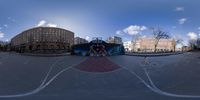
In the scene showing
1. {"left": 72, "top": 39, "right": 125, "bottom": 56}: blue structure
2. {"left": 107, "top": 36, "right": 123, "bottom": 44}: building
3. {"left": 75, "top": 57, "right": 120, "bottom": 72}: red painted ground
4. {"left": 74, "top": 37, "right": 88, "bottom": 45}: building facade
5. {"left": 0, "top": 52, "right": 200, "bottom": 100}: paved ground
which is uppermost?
{"left": 107, "top": 36, "right": 123, "bottom": 44}: building

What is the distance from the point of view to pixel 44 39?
50.1 feet

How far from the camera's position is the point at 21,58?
21.8 metres

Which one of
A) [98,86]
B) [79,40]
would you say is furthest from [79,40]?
[98,86]

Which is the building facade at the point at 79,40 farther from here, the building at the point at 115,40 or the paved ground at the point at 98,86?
the paved ground at the point at 98,86

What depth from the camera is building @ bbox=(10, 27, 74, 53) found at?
15.6 metres

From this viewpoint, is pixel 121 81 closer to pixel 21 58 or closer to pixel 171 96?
pixel 171 96

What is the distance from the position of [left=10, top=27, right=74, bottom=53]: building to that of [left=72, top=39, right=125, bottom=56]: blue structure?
2688 mm

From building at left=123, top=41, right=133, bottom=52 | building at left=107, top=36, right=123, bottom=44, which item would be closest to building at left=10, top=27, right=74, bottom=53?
building at left=107, top=36, right=123, bottom=44

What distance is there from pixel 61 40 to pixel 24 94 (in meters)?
6.75

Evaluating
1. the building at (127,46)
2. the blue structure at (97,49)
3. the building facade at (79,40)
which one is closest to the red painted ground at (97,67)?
the building facade at (79,40)

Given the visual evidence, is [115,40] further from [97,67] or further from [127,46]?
[97,67]

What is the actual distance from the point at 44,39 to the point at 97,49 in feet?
30.3

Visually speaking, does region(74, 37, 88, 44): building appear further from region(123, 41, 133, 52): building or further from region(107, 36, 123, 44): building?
region(123, 41, 133, 52): building

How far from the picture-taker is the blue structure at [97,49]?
21.1 meters
